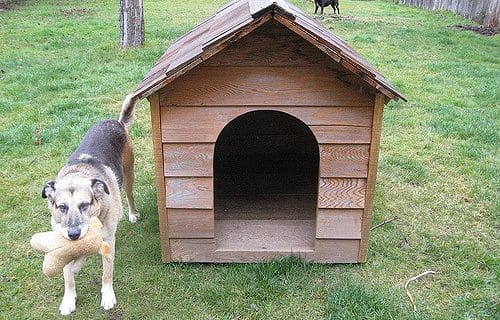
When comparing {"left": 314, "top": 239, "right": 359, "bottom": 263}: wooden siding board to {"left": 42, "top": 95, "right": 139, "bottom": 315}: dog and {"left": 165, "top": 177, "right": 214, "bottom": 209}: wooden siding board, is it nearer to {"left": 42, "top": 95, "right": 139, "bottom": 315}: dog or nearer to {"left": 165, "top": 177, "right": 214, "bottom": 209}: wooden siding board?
{"left": 165, "top": 177, "right": 214, "bottom": 209}: wooden siding board

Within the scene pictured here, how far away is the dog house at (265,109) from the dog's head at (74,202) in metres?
0.55

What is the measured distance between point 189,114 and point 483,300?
2.39 meters

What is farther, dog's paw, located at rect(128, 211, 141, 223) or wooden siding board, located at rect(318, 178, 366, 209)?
dog's paw, located at rect(128, 211, 141, 223)

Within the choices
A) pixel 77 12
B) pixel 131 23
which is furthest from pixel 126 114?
pixel 77 12

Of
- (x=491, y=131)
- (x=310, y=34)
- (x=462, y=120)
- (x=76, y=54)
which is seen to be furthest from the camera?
(x=76, y=54)

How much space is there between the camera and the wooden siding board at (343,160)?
132 inches

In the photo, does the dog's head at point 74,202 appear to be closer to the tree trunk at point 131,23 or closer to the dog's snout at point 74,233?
the dog's snout at point 74,233

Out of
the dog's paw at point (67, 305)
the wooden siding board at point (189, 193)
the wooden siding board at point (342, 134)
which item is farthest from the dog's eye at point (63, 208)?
the wooden siding board at point (342, 134)

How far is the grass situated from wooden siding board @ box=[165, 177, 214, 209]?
506 millimetres

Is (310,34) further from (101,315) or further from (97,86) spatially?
(97,86)

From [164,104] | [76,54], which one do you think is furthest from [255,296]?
[76,54]

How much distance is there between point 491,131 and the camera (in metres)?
6.10

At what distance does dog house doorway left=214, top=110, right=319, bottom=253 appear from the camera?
386cm

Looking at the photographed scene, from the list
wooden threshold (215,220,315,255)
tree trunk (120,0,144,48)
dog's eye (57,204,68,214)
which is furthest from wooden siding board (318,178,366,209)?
tree trunk (120,0,144,48)
